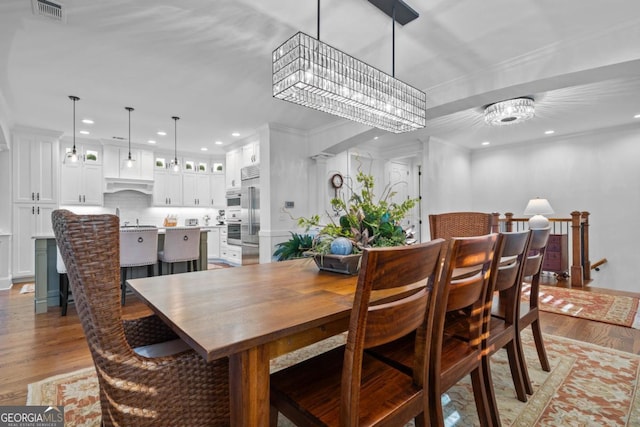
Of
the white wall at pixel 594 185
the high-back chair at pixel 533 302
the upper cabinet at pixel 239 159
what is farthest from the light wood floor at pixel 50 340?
the white wall at pixel 594 185

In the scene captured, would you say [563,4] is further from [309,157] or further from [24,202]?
[24,202]

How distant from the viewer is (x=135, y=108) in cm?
404

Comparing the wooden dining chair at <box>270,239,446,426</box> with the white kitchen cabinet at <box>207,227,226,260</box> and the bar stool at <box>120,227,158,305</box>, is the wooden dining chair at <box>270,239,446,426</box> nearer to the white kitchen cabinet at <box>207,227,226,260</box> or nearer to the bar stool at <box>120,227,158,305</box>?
the bar stool at <box>120,227,158,305</box>

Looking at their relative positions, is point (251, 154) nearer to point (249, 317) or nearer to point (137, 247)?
point (137, 247)

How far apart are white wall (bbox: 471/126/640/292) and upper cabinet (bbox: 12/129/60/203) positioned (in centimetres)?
842

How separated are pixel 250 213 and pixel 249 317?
4498mm

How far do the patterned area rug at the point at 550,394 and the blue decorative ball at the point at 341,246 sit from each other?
2.94 ft

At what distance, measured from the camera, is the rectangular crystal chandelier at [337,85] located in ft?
6.23

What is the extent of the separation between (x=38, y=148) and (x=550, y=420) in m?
7.01

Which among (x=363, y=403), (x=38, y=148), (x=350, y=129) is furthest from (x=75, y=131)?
(x=363, y=403)

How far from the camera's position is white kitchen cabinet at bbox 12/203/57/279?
4703mm

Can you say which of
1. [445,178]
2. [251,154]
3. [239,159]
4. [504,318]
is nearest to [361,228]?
[504,318]

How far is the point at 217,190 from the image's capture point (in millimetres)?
7219

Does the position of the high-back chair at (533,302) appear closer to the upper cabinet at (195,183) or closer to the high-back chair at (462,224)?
the high-back chair at (462,224)
